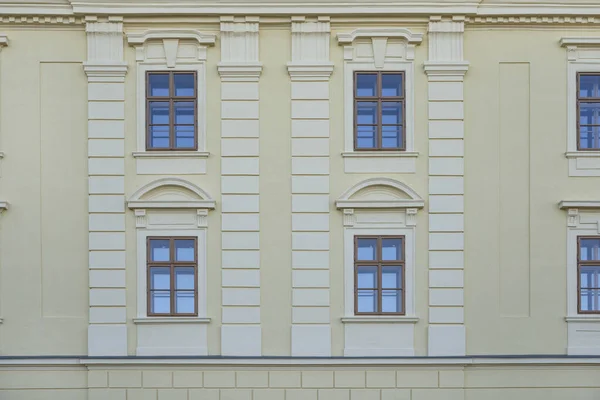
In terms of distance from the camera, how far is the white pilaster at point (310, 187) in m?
13.1

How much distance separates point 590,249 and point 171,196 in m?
7.75

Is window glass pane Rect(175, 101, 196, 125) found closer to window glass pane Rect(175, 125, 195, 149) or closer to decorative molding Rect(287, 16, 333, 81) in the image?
window glass pane Rect(175, 125, 195, 149)

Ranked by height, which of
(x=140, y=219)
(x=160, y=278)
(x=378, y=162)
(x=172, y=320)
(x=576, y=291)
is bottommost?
(x=172, y=320)

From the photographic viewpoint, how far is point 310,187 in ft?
43.2

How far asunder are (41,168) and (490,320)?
8.66 m

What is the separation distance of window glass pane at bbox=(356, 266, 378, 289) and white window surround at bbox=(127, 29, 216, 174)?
135 inches

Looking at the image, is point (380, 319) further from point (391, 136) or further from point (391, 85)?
point (391, 85)

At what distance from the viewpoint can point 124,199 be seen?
43.2 ft

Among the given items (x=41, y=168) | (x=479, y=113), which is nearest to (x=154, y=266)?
(x=41, y=168)

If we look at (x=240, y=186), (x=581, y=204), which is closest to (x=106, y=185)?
(x=240, y=186)

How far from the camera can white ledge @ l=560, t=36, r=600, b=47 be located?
13.2 m
